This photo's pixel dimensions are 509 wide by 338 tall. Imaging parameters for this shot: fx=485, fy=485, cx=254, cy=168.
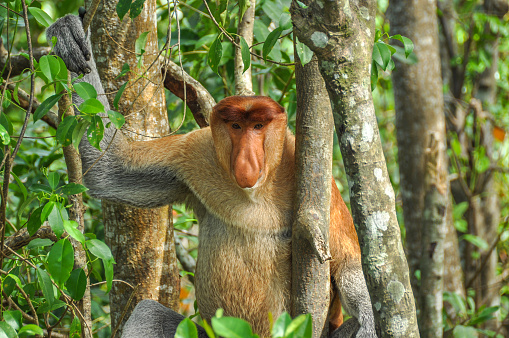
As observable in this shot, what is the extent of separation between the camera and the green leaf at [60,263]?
60.7 inches

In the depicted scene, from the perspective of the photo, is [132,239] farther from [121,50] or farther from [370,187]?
[370,187]

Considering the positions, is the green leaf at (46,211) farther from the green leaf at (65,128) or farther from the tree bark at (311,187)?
the tree bark at (311,187)

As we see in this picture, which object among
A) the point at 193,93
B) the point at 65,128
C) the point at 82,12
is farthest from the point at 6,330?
the point at 193,93

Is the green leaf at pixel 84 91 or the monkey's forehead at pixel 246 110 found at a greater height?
the monkey's forehead at pixel 246 110

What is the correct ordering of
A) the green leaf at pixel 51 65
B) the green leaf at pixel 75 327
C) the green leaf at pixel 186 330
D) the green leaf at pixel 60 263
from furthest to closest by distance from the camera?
the green leaf at pixel 75 327 → the green leaf at pixel 51 65 → the green leaf at pixel 60 263 → the green leaf at pixel 186 330

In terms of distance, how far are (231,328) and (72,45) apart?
6.10 ft

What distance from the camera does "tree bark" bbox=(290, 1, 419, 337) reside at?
160cm

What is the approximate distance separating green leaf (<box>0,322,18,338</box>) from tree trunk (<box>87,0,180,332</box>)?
3.35ft

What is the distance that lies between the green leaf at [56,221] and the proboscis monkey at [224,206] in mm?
885

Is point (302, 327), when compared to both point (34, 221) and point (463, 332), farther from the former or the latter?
point (463, 332)

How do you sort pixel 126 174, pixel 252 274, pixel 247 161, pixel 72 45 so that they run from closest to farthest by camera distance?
pixel 247 161 < pixel 72 45 < pixel 252 274 < pixel 126 174

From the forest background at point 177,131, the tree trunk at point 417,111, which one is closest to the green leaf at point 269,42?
the forest background at point 177,131

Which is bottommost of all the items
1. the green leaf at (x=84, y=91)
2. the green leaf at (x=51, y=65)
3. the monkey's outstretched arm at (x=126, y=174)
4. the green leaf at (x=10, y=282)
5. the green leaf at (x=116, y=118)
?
the green leaf at (x=10, y=282)

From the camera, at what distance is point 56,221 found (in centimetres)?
157
